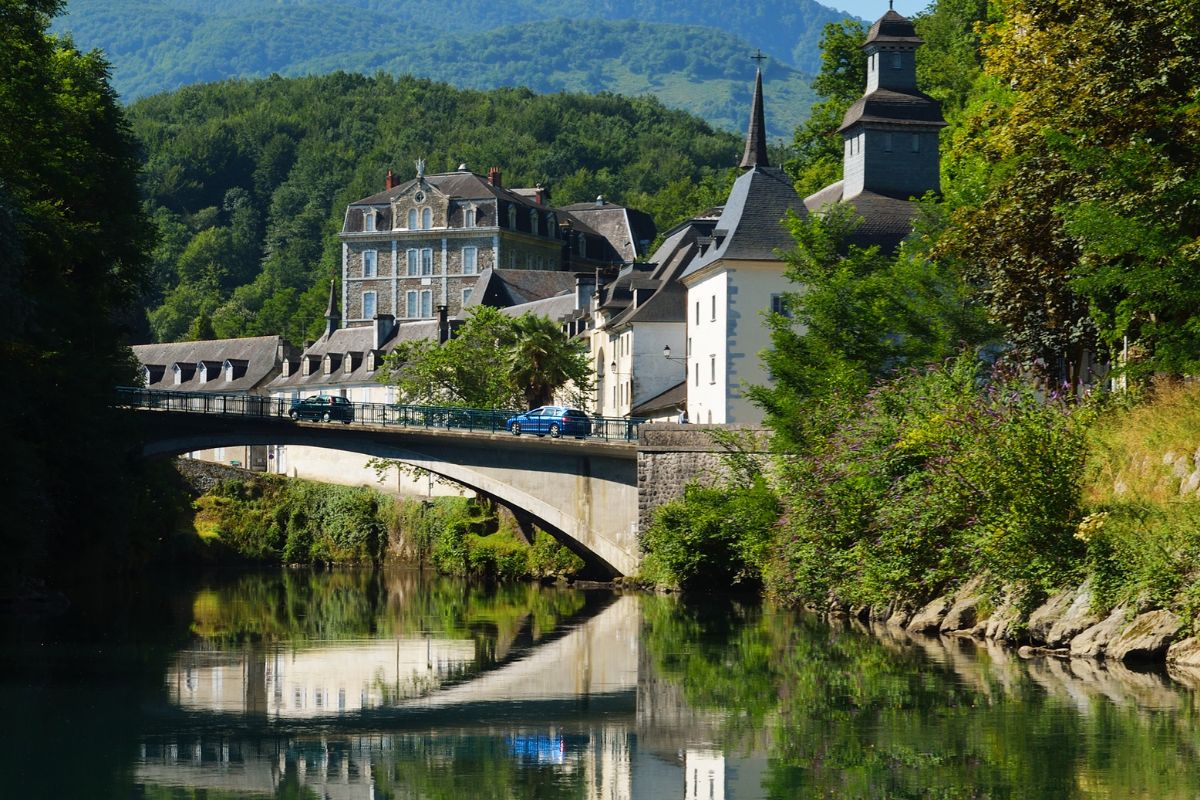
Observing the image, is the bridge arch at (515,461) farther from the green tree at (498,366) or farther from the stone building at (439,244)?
the stone building at (439,244)

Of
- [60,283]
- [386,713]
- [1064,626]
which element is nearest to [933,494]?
[1064,626]

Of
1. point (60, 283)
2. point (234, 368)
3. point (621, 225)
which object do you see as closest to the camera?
point (60, 283)

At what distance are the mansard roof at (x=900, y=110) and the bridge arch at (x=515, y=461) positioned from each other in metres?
17.4

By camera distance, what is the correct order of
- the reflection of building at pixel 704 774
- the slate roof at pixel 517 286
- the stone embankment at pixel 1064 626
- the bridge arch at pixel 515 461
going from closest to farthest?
1. the reflection of building at pixel 704 774
2. the stone embankment at pixel 1064 626
3. the bridge arch at pixel 515 461
4. the slate roof at pixel 517 286

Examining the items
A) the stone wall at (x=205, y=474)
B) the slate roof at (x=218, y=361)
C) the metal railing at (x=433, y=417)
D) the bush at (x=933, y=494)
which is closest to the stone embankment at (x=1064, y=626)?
the bush at (x=933, y=494)

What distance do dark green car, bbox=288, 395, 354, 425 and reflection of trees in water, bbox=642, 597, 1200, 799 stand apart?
27261 millimetres

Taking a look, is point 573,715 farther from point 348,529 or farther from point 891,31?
point 348,529

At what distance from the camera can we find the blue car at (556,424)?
183 ft

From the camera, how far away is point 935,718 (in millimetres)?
24438

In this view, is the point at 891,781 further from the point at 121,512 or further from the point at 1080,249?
the point at 121,512

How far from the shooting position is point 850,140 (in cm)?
6512

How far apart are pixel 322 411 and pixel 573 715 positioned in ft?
120

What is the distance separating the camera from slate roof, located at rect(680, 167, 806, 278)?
193 feet

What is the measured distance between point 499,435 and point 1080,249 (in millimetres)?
24654
